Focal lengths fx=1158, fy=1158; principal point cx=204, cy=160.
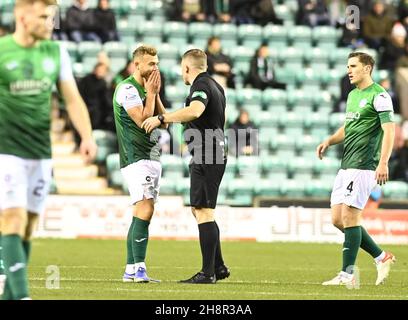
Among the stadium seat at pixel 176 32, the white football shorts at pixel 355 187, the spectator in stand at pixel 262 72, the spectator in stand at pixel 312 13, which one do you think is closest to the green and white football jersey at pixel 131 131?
the white football shorts at pixel 355 187

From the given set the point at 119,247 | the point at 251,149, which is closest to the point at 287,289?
the point at 119,247

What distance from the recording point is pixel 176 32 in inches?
976

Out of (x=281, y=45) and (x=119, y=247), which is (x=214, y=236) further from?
(x=281, y=45)

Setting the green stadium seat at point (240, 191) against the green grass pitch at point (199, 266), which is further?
the green stadium seat at point (240, 191)

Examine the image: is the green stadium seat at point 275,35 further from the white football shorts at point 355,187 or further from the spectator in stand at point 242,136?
the white football shorts at point 355,187

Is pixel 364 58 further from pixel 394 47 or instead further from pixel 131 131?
pixel 394 47

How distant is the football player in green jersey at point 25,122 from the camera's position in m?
7.94

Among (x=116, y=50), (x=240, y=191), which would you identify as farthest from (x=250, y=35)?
(x=240, y=191)

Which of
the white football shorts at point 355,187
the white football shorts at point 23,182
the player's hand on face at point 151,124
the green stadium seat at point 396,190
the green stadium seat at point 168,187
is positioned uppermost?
the player's hand on face at point 151,124

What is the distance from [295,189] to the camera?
74.7ft

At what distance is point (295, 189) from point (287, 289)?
11857mm

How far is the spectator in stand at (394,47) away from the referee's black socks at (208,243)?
14812mm

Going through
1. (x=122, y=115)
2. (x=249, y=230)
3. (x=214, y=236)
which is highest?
(x=122, y=115)

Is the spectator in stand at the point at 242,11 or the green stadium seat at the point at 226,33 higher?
the spectator in stand at the point at 242,11
